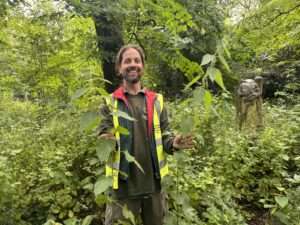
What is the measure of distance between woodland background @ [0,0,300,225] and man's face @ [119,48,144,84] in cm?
32

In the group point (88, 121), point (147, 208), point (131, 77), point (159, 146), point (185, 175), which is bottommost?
point (147, 208)

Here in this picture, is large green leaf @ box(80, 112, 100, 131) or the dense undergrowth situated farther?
the dense undergrowth

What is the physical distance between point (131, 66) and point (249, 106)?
4628 millimetres

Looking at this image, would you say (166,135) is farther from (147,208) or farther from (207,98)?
(207,98)

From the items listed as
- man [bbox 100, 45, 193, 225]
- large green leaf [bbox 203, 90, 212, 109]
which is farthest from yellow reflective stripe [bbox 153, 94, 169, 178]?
large green leaf [bbox 203, 90, 212, 109]

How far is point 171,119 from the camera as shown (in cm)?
587

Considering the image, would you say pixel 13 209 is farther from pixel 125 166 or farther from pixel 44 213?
pixel 125 166

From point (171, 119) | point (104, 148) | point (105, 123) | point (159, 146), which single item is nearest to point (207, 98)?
point (104, 148)

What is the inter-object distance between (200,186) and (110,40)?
3.14 m

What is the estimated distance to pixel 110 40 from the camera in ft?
18.7

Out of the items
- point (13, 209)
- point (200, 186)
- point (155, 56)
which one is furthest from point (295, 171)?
point (13, 209)

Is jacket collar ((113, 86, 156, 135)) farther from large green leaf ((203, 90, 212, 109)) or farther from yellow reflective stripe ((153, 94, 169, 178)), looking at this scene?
large green leaf ((203, 90, 212, 109))

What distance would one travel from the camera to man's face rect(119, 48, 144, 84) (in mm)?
2467

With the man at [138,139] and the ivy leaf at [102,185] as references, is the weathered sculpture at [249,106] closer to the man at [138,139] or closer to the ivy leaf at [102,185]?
the man at [138,139]
